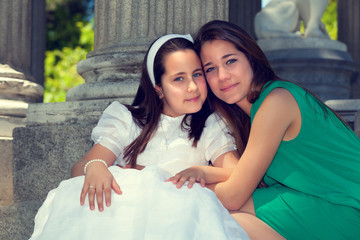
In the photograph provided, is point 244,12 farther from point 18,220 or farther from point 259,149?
point 259,149

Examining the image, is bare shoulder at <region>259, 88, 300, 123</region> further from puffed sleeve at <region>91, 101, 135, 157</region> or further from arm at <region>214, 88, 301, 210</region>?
puffed sleeve at <region>91, 101, 135, 157</region>

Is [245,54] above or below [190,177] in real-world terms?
above

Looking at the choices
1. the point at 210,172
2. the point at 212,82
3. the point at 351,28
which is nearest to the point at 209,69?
the point at 212,82

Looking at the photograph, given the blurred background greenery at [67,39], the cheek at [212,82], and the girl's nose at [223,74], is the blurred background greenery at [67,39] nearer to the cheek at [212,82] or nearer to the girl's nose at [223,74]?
the cheek at [212,82]

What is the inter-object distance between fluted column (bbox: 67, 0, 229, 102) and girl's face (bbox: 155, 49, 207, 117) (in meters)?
0.94

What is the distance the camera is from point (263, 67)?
326cm

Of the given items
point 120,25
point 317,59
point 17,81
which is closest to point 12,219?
point 17,81

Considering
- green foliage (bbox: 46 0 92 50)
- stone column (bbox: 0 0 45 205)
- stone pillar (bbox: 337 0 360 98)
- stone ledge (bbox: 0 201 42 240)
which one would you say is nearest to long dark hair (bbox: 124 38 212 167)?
stone ledge (bbox: 0 201 42 240)

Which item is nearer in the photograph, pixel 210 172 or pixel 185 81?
pixel 210 172

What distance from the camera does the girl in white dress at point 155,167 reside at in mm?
2473

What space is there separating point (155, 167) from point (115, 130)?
2.04 feet

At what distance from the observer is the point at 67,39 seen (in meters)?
22.2

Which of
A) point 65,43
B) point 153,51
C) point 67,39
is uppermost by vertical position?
point 153,51

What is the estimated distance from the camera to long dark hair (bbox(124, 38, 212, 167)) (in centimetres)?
334
